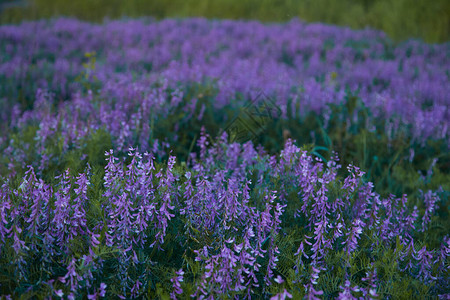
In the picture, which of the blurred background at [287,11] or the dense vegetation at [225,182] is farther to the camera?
the blurred background at [287,11]

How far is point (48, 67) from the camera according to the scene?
714 cm

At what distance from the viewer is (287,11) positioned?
13.2 metres

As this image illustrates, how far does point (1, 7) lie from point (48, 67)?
10.1 metres

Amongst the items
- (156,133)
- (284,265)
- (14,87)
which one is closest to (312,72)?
(156,133)

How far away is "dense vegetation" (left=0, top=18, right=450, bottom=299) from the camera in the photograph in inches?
85.2

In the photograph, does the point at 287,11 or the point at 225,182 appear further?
the point at 287,11

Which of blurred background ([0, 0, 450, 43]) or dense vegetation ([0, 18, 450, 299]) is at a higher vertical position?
blurred background ([0, 0, 450, 43])

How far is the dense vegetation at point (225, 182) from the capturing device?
7.10 feet

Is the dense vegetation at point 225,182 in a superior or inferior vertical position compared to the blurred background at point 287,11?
inferior

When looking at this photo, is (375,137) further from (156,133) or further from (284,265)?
(284,265)

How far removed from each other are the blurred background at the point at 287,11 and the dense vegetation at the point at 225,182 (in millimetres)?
2779

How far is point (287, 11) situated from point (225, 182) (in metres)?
11.2

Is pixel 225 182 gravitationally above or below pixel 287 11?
below

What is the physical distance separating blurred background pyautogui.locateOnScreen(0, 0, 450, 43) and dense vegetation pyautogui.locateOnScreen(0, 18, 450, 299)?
109 inches
